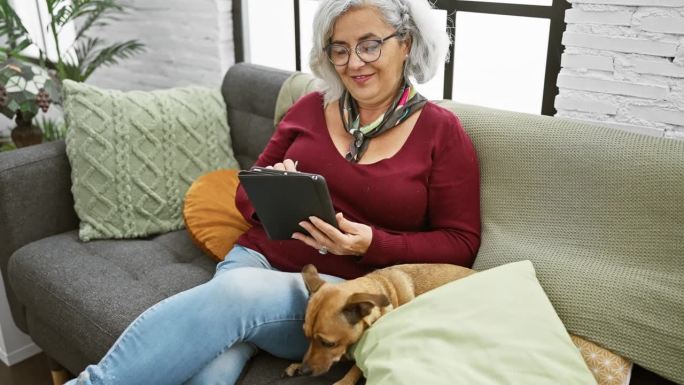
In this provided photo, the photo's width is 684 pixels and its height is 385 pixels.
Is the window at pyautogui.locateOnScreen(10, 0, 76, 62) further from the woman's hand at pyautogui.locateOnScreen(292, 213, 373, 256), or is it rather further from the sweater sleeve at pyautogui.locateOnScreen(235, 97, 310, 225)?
the woman's hand at pyautogui.locateOnScreen(292, 213, 373, 256)

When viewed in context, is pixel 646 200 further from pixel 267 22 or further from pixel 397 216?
pixel 267 22

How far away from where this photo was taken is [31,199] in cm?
201

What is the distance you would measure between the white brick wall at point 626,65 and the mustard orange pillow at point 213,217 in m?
1.15

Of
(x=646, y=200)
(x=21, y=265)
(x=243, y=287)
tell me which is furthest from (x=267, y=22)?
(x=646, y=200)

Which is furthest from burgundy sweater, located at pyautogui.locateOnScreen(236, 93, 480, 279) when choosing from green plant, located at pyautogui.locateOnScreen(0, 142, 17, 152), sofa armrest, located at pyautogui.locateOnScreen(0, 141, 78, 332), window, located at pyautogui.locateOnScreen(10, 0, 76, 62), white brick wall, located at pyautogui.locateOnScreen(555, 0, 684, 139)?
window, located at pyautogui.locateOnScreen(10, 0, 76, 62)

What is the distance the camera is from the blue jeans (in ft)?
4.29

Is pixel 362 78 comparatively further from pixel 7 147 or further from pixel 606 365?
pixel 7 147

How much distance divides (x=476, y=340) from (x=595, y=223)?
474 mm

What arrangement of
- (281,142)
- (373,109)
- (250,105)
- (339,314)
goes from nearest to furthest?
(339,314), (373,109), (281,142), (250,105)

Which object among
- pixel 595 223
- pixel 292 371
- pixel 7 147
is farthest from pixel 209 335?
pixel 7 147

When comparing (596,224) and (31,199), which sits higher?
(596,224)

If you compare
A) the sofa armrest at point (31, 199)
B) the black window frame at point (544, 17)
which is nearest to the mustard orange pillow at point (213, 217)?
the sofa armrest at point (31, 199)

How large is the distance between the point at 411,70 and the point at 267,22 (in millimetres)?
1587

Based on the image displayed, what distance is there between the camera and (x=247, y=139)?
2.40 meters
